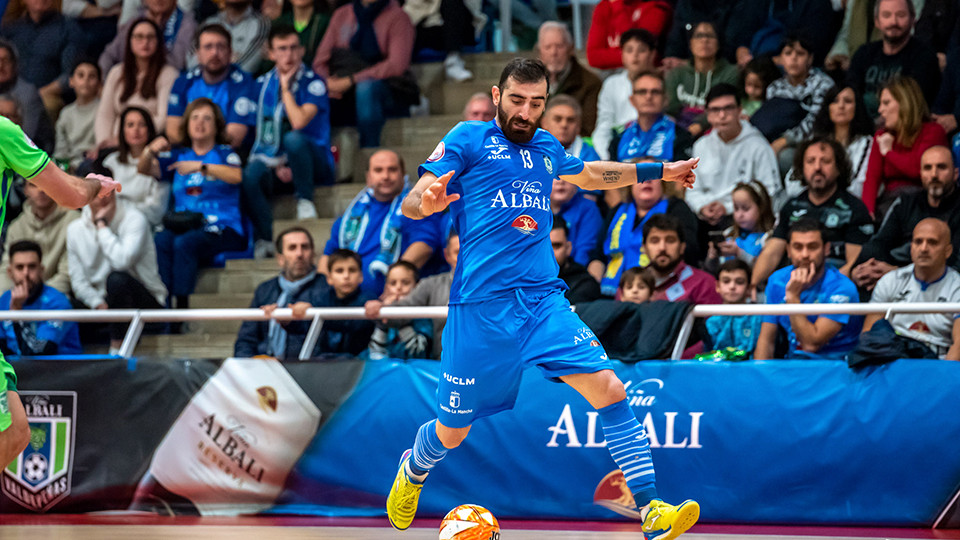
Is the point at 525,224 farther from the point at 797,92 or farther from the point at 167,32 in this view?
the point at 167,32

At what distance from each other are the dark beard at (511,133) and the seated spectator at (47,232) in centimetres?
628

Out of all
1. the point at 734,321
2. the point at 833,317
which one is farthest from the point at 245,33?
the point at 833,317

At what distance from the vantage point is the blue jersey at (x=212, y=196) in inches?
421

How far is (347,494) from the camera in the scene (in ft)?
25.5

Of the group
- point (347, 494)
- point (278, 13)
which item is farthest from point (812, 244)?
point (278, 13)

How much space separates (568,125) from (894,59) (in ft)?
9.75

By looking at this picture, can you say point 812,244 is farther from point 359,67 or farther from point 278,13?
point 278,13

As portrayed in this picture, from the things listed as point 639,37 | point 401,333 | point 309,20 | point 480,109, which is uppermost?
point 309,20

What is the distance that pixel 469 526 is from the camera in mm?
5629

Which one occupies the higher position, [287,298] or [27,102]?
[27,102]

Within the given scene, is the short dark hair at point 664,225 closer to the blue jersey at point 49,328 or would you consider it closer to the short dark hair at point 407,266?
the short dark hair at point 407,266

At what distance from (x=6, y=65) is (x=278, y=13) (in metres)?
3.12

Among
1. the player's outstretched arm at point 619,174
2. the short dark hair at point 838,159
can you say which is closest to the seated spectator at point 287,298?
the player's outstretched arm at point 619,174

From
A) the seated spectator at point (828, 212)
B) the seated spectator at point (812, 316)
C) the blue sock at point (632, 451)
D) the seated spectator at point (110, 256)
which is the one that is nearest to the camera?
the blue sock at point (632, 451)
